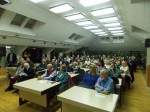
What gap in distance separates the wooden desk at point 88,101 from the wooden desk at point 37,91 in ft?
2.21

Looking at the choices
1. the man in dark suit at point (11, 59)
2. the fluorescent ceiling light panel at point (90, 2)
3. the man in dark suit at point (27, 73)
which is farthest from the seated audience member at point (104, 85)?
the man in dark suit at point (11, 59)

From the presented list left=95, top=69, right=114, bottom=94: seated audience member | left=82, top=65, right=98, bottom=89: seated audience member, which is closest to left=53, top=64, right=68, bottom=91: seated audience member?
left=82, top=65, right=98, bottom=89: seated audience member

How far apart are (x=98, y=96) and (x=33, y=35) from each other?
18.1 ft

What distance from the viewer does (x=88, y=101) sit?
7.16 feet

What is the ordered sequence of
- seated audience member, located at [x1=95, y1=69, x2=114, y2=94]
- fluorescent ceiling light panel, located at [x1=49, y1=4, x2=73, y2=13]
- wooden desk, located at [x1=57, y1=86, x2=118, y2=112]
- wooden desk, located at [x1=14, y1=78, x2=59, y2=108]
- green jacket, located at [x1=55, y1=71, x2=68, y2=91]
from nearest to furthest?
wooden desk, located at [x1=57, y1=86, x2=118, y2=112]
seated audience member, located at [x1=95, y1=69, x2=114, y2=94]
wooden desk, located at [x1=14, y1=78, x2=59, y2=108]
green jacket, located at [x1=55, y1=71, x2=68, y2=91]
fluorescent ceiling light panel, located at [x1=49, y1=4, x2=73, y2=13]

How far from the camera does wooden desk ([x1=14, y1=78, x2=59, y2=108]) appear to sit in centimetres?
293

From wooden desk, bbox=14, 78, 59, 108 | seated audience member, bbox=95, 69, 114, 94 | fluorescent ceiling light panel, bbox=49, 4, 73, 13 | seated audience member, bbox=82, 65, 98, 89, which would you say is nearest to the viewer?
seated audience member, bbox=95, 69, 114, 94

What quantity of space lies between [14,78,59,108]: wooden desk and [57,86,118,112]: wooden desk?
674 mm

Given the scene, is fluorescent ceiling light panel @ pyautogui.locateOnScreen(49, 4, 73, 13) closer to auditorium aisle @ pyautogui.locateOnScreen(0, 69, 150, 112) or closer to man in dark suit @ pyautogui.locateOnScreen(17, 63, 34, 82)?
man in dark suit @ pyautogui.locateOnScreen(17, 63, 34, 82)

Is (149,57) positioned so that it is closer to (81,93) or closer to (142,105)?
(142,105)

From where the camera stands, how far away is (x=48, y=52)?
10773mm

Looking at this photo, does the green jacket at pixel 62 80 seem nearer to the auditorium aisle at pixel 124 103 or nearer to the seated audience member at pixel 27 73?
the auditorium aisle at pixel 124 103

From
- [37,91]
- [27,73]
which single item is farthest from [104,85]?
[27,73]

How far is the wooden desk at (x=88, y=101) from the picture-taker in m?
1.99
